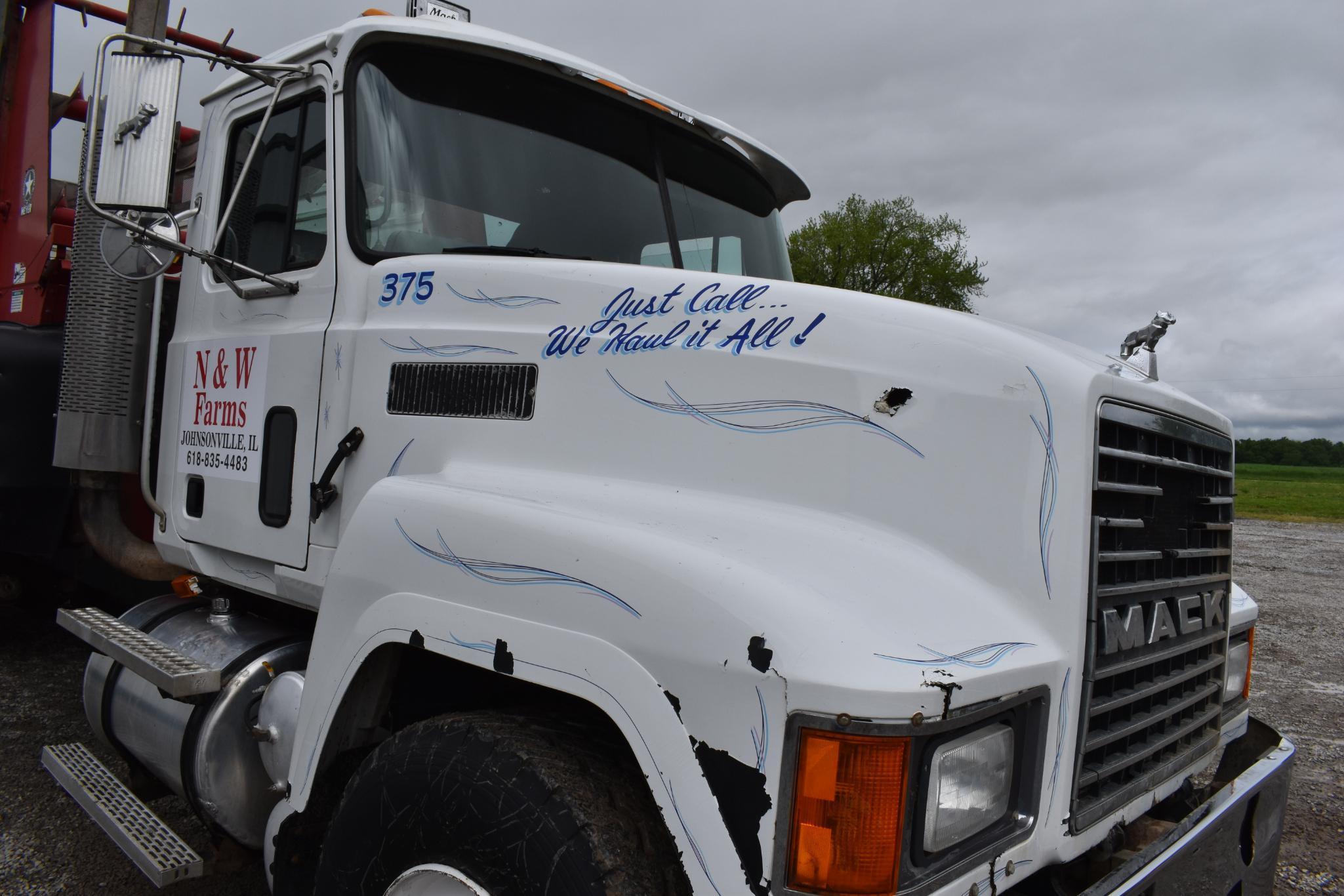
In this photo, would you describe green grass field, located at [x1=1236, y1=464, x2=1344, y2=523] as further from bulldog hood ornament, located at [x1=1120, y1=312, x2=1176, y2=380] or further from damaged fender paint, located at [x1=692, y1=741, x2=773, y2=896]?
damaged fender paint, located at [x1=692, y1=741, x2=773, y2=896]

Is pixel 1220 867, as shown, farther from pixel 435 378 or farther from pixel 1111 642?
pixel 435 378

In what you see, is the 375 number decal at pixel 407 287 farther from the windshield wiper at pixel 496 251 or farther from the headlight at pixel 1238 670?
the headlight at pixel 1238 670

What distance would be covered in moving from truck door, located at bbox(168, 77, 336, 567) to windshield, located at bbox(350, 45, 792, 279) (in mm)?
210

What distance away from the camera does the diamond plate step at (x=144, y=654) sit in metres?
2.74

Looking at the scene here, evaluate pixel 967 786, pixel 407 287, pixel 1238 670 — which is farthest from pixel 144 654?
pixel 1238 670

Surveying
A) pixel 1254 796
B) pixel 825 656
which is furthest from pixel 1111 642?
pixel 1254 796

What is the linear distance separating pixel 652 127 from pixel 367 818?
220cm

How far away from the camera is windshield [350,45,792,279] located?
2.67m

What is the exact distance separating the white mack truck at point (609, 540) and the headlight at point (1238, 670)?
0.04m

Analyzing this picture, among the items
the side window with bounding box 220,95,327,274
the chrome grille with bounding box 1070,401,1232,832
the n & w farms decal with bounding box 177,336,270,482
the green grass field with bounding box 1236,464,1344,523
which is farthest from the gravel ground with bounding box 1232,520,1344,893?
the green grass field with bounding box 1236,464,1344,523

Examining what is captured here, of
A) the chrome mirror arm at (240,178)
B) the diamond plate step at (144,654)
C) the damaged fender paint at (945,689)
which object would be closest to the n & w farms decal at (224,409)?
the chrome mirror arm at (240,178)

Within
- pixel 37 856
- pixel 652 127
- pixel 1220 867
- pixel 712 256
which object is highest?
pixel 652 127

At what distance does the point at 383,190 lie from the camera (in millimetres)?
2705

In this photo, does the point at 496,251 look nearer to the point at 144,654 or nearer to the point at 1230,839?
the point at 144,654
